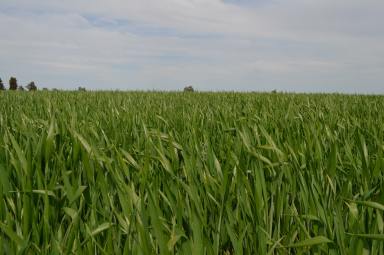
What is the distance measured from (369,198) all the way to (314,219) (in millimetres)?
318

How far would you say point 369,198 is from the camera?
49.6 inches

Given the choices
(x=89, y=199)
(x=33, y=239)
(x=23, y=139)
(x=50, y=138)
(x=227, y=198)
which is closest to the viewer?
(x=33, y=239)

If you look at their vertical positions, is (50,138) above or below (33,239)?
above

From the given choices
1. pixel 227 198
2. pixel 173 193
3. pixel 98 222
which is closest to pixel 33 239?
pixel 98 222

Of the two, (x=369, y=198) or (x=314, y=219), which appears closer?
(x=314, y=219)

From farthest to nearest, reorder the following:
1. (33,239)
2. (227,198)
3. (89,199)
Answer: (89,199), (227,198), (33,239)

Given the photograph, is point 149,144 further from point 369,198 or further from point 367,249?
point 367,249

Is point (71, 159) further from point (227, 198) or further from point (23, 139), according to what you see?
point (227, 198)

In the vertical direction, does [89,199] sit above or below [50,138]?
below

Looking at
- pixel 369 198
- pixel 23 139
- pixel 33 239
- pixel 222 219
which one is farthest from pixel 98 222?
pixel 23 139

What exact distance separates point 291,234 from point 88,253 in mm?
471

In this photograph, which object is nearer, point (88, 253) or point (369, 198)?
point (88, 253)

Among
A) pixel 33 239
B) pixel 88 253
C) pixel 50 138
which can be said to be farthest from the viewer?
pixel 50 138

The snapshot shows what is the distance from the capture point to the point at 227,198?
1.12m
